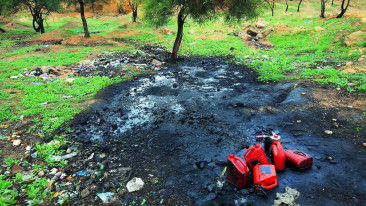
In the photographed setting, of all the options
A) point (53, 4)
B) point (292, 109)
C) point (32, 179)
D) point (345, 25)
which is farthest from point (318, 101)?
point (53, 4)

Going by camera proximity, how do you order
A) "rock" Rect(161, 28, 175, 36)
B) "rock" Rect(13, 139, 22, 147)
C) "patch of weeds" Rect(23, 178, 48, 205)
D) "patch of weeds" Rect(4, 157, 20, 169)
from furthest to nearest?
"rock" Rect(161, 28, 175, 36) < "rock" Rect(13, 139, 22, 147) < "patch of weeds" Rect(4, 157, 20, 169) < "patch of weeds" Rect(23, 178, 48, 205)

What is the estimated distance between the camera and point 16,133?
486cm

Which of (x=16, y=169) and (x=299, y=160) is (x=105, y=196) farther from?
(x=299, y=160)

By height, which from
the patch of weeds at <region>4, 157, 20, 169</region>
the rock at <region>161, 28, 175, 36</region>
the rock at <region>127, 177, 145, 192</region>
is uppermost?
the rock at <region>161, 28, 175, 36</region>

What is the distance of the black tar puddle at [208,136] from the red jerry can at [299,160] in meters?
0.13

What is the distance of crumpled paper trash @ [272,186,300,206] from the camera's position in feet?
9.91

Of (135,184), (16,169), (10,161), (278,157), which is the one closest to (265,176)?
(278,157)

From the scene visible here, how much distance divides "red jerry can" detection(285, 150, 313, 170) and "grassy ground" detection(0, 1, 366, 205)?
4227 millimetres

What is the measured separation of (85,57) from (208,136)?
9257 mm

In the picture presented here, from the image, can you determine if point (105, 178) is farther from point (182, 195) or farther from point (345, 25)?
point (345, 25)

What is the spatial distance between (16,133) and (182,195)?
426cm

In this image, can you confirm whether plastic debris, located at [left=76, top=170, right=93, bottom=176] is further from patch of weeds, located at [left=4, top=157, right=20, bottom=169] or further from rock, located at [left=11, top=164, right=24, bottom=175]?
patch of weeds, located at [left=4, top=157, right=20, bottom=169]

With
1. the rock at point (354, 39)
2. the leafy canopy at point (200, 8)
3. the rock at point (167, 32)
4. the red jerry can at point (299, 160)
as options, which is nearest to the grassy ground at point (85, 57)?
the rock at point (354, 39)


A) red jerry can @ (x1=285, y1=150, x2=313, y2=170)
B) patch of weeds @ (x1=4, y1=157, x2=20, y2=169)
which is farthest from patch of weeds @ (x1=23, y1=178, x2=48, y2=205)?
red jerry can @ (x1=285, y1=150, x2=313, y2=170)
